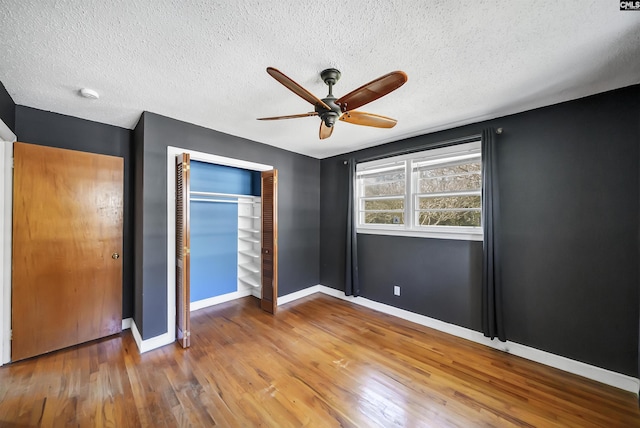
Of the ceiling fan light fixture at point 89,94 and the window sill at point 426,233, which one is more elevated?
the ceiling fan light fixture at point 89,94

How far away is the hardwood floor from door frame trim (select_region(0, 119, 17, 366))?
0.89ft

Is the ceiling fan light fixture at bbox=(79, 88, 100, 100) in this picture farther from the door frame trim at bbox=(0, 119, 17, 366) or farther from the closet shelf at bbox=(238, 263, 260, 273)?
the closet shelf at bbox=(238, 263, 260, 273)

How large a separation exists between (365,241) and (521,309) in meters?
1.98

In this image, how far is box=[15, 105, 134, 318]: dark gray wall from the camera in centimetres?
238

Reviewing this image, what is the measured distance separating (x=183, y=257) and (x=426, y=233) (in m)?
2.94

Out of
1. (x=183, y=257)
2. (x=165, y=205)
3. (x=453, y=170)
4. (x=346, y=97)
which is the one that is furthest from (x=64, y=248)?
(x=453, y=170)

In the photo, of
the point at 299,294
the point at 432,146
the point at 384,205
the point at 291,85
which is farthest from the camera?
the point at 299,294

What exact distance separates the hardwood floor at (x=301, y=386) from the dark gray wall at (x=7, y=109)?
224 cm

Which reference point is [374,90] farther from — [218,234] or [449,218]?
[218,234]

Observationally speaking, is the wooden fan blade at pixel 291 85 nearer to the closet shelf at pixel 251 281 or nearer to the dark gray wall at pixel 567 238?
the dark gray wall at pixel 567 238

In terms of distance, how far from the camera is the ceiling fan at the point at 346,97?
1320 mm

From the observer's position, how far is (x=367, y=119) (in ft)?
6.28

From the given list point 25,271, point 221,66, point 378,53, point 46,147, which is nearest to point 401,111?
point 378,53

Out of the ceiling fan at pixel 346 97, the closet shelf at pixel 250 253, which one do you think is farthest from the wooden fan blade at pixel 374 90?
the closet shelf at pixel 250 253
